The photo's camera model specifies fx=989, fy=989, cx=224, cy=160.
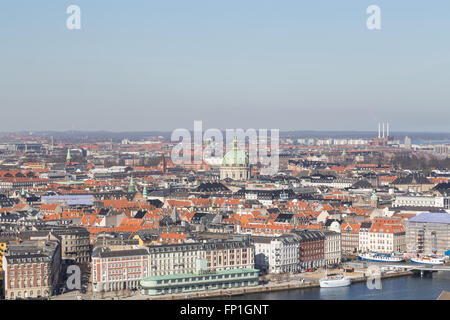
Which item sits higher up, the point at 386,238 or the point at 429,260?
the point at 386,238

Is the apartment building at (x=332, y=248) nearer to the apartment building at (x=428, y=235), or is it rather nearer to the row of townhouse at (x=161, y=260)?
the apartment building at (x=428, y=235)

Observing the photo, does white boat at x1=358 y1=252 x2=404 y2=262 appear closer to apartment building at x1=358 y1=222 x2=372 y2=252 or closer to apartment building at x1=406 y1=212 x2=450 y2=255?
apartment building at x1=358 y1=222 x2=372 y2=252

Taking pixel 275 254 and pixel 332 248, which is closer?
pixel 275 254

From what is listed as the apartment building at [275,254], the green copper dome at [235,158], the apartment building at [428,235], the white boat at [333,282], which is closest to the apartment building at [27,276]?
the apartment building at [275,254]

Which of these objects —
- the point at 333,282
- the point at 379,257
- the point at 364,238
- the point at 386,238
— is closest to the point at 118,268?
the point at 333,282

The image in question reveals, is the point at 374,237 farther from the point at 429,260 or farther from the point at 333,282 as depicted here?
the point at 333,282
